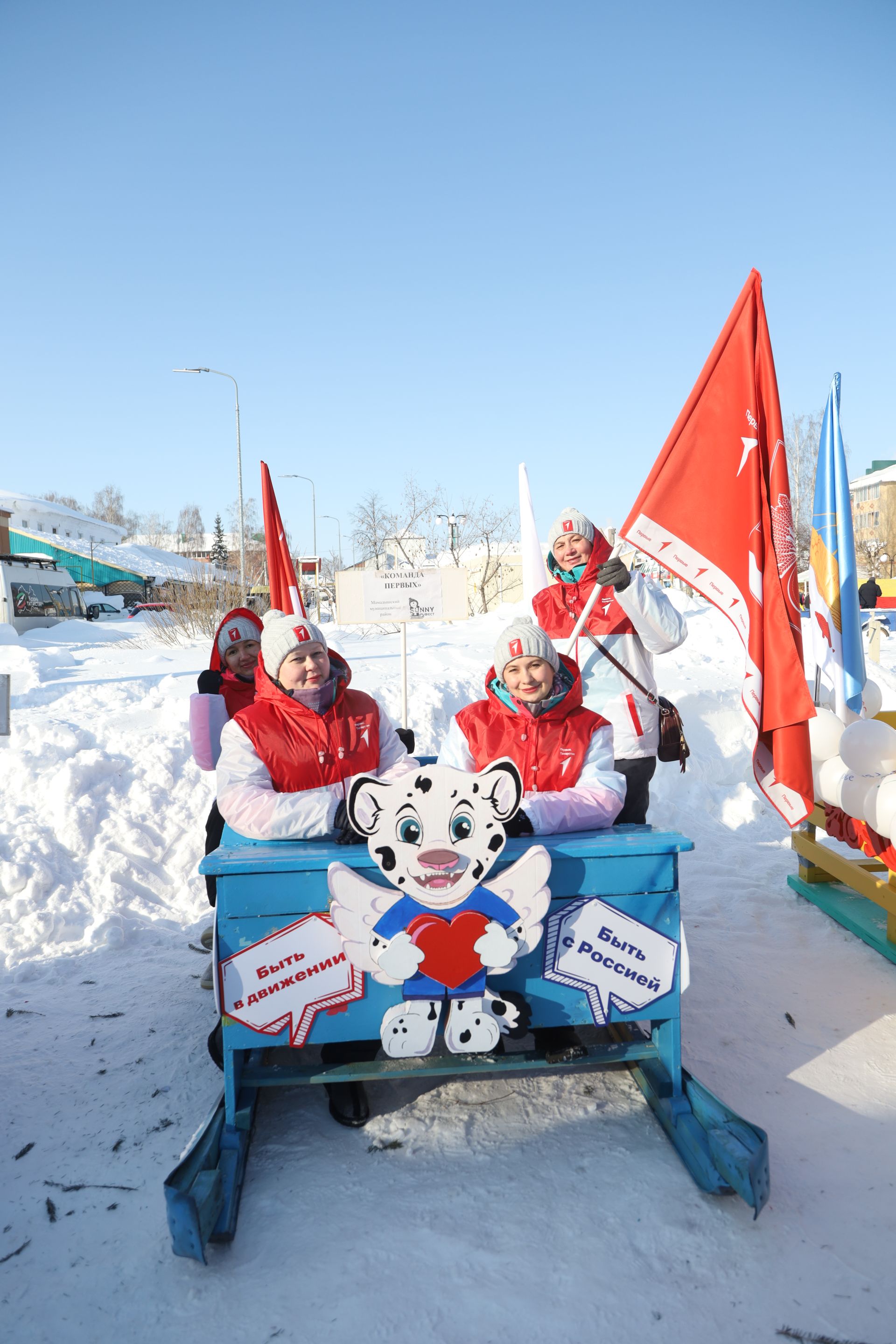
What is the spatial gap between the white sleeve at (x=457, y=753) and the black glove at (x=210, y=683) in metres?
1.36

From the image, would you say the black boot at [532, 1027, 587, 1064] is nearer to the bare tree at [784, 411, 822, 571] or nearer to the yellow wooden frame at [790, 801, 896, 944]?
the yellow wooden frame at [790, 801, 896, 944]

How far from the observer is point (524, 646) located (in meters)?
3.11

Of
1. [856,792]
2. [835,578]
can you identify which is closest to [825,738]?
[856,792]

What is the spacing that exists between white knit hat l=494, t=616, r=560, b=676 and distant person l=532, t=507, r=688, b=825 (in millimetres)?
777

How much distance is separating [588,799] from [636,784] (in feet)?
3.27

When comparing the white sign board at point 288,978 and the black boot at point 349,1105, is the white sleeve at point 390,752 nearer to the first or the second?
the white sign board at point 288,978

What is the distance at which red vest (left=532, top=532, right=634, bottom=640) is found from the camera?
395 centimetres

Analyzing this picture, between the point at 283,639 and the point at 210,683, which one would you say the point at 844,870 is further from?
the point at 210,683

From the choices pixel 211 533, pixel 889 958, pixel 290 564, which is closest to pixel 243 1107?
pixel 889 958

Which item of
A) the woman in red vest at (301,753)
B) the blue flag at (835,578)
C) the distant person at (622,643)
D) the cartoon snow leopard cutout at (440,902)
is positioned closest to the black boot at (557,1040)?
the cartoon snow leopard cutout at (440,902)

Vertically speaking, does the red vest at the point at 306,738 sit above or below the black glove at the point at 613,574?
below

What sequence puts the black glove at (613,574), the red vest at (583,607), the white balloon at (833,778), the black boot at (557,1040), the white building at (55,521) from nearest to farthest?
1. the black boot at (557,1040)
2. the black glove at (613,574)
3. the red vest at (583,607)
4. the white balloon at (833,778)
5. the white building at (55,521)

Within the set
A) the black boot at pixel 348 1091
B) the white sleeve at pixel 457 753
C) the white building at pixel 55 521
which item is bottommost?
the black boot at pixel 348 1091

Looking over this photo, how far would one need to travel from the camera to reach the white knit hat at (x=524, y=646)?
3.11m
